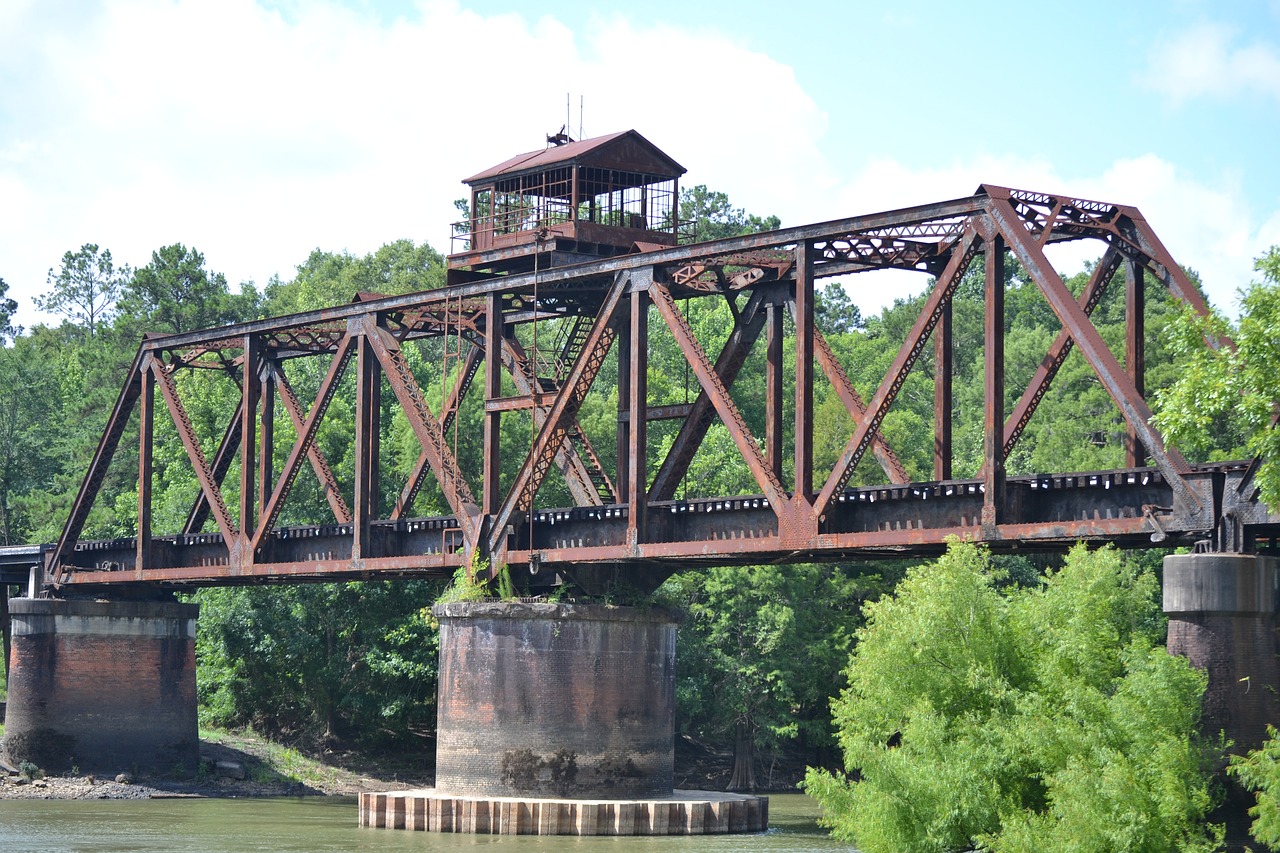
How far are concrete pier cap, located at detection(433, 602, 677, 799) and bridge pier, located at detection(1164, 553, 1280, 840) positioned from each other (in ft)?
58.6

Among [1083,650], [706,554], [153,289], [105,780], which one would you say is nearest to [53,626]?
[105,780]

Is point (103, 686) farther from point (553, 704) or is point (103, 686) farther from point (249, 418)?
point (553, 704)

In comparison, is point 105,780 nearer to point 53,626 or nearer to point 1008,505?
point 53,626

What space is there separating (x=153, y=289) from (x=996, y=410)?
8524 cm

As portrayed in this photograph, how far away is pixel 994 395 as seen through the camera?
42.7 meters

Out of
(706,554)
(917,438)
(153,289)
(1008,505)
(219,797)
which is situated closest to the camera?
(1008,505)

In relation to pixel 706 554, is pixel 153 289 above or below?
above

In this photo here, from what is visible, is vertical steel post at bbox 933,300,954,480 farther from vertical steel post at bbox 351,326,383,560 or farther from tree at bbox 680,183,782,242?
tree at bbox 680,183,782,242

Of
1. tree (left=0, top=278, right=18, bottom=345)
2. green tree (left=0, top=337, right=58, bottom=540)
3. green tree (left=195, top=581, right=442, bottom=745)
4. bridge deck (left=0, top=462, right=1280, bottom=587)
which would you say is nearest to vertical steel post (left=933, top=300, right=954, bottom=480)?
bridge deck (left=0, top=462, right=1280, bottom=587)

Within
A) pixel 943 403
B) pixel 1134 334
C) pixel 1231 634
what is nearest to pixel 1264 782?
pixel 1231 634

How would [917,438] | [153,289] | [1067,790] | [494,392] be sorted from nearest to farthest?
[1067,790], [494,392], [917,438], [153,289]

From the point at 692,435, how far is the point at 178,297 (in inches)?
2857

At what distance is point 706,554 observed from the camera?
48719 mm

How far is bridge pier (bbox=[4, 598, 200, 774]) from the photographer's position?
68.4 m
